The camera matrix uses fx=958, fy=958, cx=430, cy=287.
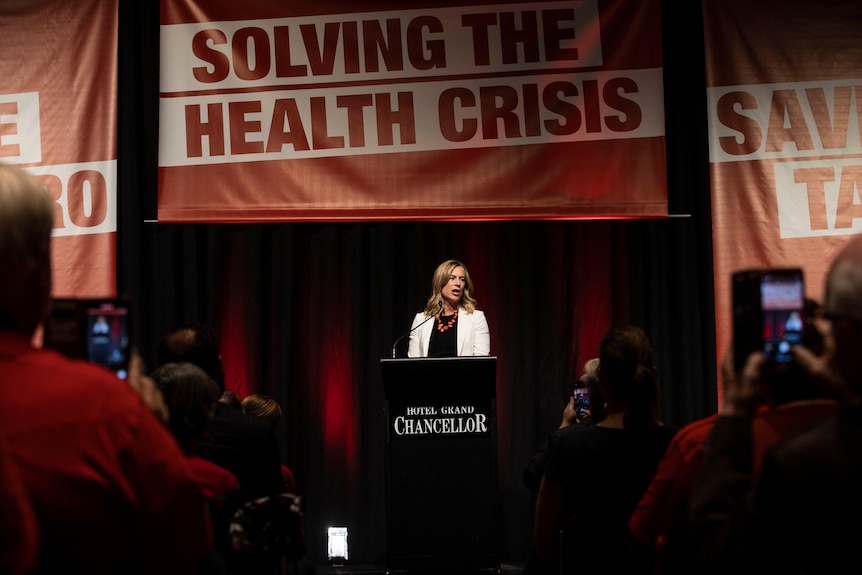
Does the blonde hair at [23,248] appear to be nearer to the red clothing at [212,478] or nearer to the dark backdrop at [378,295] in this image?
the red clothing at [212,478]

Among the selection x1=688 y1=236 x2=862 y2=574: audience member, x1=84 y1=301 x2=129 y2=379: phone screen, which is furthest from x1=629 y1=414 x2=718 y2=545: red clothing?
x1=84 y1=301 x2=129 y2=379: phone screen

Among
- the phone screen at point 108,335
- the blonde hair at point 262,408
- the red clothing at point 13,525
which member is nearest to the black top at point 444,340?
the blonde hair at point 262,408

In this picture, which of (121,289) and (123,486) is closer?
(123,486)

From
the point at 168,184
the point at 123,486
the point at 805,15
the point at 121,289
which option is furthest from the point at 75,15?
the point at 123,486

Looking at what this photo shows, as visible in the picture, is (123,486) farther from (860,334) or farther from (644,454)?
(644,454)

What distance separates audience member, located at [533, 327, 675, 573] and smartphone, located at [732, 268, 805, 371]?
39.1 inches

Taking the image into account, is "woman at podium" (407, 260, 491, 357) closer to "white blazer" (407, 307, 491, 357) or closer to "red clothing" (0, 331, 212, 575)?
"white blazer" (407, 307, 491, 357)

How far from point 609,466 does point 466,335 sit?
9.68 feet

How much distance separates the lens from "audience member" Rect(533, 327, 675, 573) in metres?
2.55

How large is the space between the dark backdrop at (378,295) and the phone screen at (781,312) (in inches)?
189

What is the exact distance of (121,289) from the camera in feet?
20.8

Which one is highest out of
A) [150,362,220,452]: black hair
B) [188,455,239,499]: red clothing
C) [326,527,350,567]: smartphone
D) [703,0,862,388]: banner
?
[703,0,862,388]: banner

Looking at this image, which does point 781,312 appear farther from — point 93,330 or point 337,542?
point 337,542

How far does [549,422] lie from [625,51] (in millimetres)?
2431
